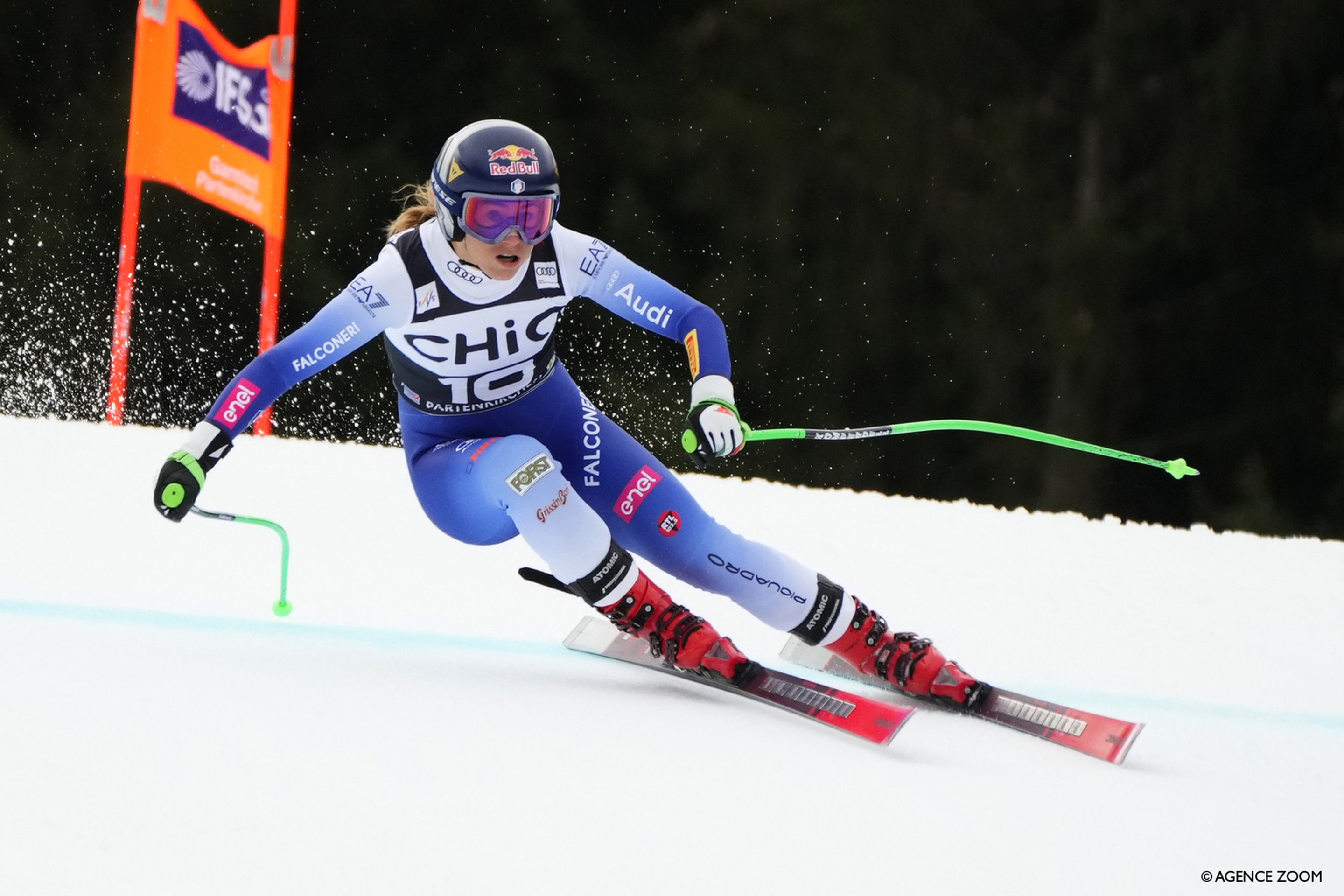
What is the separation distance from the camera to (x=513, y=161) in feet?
8.87

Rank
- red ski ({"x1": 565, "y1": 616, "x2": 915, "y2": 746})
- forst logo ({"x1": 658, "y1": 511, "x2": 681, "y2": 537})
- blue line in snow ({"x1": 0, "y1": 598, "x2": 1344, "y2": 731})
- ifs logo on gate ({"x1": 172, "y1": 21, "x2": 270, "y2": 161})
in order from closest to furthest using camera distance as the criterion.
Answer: red ski ({"x1": 565, "y1": 616, "x2": 915, "y2": 746}), forst logo ({"x1": 658, "y1": 511, "x2": 681, "y2": 537}), blue line in snow ({"x1": 0, "y1": 598, "x2": 1344, "y2": 731}), ifs logo on gate ({"x1": 172, "y1": 21, "x2": 270, "y2": 161})

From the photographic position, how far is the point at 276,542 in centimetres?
382

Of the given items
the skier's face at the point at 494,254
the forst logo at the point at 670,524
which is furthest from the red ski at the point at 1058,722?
the skier's face at the point at 494,254

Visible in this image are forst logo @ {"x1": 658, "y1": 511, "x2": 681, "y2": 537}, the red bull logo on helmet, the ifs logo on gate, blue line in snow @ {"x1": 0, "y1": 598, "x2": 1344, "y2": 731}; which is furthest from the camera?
the ifs logo on gate

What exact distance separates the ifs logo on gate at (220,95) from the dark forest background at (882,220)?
4.50 metres

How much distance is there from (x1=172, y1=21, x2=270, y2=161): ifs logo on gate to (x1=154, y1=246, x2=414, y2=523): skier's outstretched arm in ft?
13.0

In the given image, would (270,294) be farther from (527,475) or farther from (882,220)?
(882,220)

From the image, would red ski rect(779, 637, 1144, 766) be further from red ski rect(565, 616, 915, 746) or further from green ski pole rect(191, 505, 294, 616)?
green ski pole rect(191, 505, 294, 616)

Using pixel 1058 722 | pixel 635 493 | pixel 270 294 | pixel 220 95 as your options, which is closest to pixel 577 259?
pixel 635 493

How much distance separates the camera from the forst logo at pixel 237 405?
2625mm

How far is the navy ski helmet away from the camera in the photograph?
2.70m

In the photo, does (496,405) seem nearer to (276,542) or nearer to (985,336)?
(276,542)

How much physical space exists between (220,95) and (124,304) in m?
1.02

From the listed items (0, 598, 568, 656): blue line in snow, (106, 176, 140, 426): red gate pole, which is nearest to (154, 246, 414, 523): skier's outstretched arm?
(0, 598, 568, 656): blue line in snow
